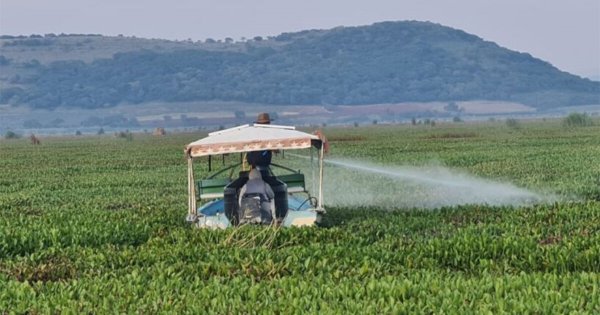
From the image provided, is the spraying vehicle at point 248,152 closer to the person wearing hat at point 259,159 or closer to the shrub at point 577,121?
the person wearing hat at point 259,159

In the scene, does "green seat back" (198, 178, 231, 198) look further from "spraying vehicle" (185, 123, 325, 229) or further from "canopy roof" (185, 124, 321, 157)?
"canopy roof" (185, 124, 321, 157)

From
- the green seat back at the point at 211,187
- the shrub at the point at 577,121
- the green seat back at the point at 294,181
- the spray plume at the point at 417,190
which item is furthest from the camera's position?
the shrub at the point at 577,121

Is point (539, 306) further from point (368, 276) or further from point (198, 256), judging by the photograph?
point (198, 256)

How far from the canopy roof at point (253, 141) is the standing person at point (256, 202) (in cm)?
69

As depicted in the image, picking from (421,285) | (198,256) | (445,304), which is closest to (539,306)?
(445,304)

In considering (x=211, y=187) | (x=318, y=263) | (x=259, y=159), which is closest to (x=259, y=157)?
(x=259, y=159)

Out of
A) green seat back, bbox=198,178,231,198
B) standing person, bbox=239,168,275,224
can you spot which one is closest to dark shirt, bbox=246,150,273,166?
standing person, bbox=239,168,275,224

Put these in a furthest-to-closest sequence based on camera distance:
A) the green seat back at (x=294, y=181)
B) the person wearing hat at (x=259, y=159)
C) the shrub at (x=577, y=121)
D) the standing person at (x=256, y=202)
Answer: the shrub at (x=577, y=121) < the green seat back at (x=294, y=181) < the person wearing hat at (x=259, y=159) < the standing person at (x=256, y=202)

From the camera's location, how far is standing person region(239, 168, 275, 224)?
56.3 feet

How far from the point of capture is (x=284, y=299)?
10742 millimetres

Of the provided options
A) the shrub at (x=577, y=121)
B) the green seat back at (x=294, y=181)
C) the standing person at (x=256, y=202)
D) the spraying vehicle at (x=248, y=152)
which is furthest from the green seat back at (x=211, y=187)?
the shrub at (x=577, y=121)

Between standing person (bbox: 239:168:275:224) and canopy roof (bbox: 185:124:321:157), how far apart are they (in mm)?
694

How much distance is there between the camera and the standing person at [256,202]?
675 inches

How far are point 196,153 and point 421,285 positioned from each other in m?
7.37
